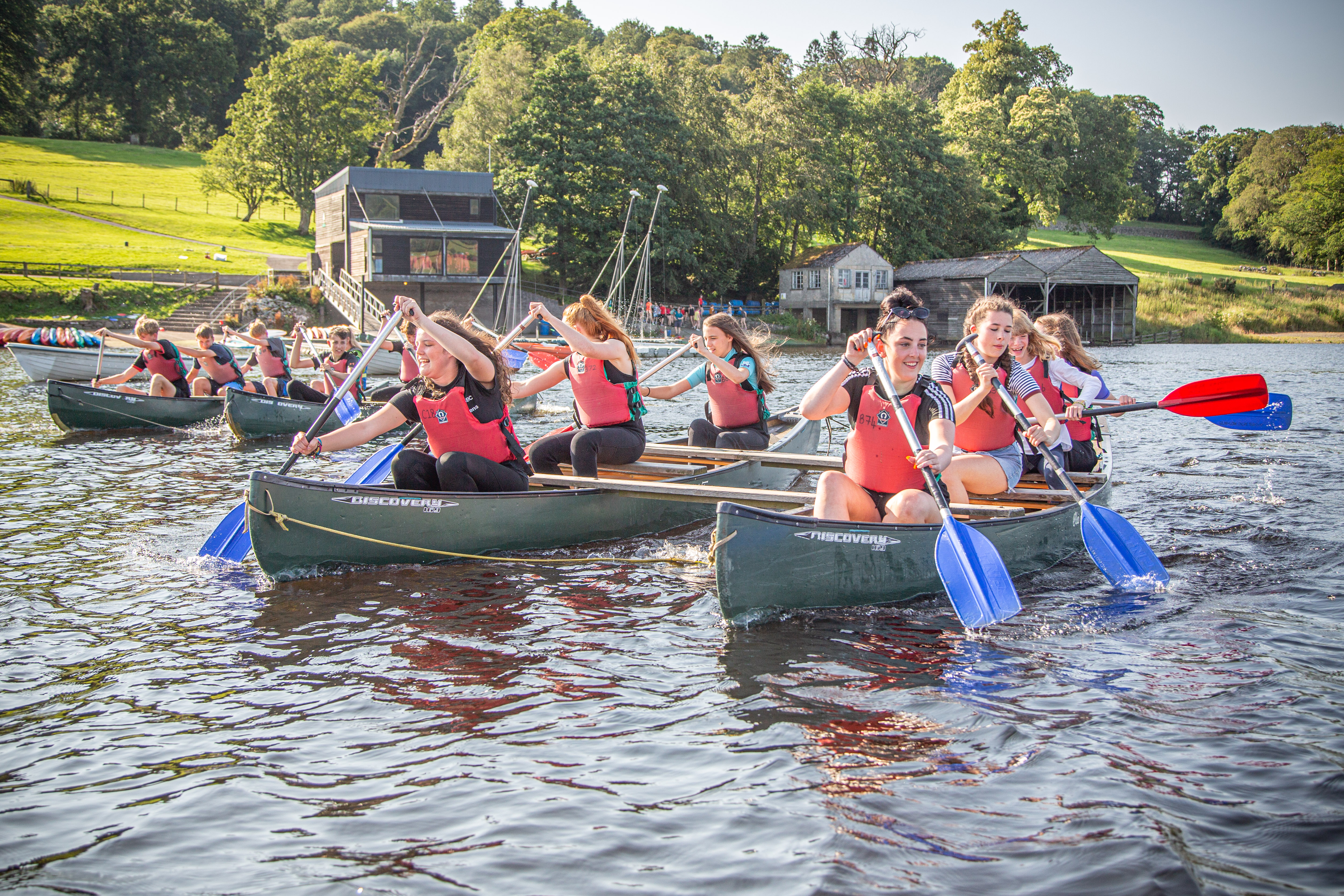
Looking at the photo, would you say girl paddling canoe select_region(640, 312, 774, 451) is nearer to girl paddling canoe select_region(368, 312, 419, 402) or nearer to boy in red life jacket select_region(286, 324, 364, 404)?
girl paddling canoe select_region(368, 312, 419, 402)

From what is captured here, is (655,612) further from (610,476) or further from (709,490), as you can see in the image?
(610,476)

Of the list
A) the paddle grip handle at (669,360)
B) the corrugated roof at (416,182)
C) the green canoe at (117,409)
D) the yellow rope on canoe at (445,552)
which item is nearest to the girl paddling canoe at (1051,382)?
the paddle grip handle at (669,360)

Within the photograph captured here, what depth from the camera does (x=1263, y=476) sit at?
10.7m

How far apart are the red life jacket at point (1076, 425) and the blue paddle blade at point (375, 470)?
5346mm

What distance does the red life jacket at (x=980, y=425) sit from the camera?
6609 millimetres

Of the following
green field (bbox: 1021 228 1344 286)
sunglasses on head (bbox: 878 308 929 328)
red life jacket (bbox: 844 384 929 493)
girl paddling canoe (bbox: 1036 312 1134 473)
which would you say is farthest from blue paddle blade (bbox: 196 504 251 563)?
green field (bbox: 1021 228 1344 286)

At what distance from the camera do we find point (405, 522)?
632 cm

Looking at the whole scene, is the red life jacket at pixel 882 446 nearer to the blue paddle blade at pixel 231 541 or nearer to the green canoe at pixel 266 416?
the blue paddle blade at pixel 231 541

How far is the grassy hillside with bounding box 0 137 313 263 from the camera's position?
49031 mm

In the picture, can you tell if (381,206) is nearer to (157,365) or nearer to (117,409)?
(157,365)

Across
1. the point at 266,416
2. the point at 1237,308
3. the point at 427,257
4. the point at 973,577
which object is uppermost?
the point at 427,257

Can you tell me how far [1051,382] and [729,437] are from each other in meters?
2.85

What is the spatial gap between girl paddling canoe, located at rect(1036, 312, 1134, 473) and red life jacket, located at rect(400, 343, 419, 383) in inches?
222

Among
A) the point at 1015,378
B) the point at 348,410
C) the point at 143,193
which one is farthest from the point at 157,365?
the point at 143,193
